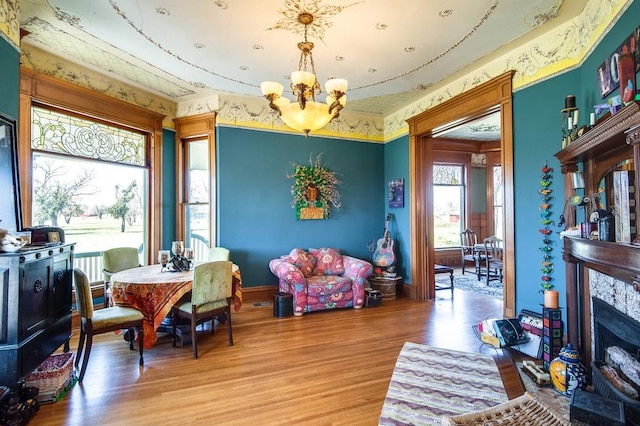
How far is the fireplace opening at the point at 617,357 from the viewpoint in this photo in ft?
5.80

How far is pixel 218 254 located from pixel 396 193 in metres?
3.16

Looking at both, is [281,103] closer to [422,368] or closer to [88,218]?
[422,368]

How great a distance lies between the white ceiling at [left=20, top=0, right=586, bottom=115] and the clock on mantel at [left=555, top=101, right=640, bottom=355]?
1270 millimetres

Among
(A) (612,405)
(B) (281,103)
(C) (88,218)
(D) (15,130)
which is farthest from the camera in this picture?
(C) (88,218)

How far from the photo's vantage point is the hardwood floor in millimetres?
2236

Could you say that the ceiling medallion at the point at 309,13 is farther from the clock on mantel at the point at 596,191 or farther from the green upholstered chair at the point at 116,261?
the green upholstered chair at the point at 116,261

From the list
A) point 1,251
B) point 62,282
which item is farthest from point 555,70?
point 62,282

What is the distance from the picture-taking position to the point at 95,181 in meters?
4.40

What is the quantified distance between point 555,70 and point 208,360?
4.43 meters

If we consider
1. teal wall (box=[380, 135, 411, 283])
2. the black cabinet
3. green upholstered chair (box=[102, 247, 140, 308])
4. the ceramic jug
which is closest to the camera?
the black cabinet

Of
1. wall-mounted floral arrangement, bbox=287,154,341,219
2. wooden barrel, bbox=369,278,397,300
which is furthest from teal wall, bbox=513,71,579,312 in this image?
wall-mounted floral arrangement, bbox=287,154,341,219

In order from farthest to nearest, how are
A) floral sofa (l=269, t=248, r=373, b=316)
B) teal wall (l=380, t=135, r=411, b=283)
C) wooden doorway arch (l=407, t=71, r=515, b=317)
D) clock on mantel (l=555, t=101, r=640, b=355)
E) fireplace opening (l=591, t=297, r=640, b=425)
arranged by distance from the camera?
1. teal wall (l=380, t=135, r=411, b=283)
2. floral sofa (l=269, t=248, r=373, b=316)
3. wooden doorway arch (l=407, t=71, r=515, b=317)
4. fireplace opening (l=591, t=297, r=640, b=425)
5. clock on mantel (l=555, t=101, r=640, b=355)

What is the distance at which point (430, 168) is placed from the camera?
17.4ft

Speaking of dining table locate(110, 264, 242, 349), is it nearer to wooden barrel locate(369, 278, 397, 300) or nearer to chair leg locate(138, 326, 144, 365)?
chair leg locate(138, 326, 144, 365)
